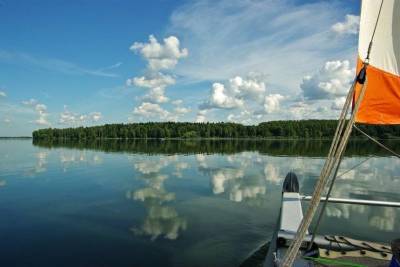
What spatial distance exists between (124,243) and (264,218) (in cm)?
473

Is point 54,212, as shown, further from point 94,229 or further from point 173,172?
point 173,172

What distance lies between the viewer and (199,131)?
467 feet

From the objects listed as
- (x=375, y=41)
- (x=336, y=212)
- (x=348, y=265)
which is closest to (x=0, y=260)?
(x=348, y=265)

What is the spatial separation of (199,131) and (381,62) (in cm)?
13772

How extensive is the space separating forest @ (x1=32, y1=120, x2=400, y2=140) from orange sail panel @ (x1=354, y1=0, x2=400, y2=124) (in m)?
124

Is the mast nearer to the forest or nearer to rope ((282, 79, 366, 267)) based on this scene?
rope ((282, 79, 366, 267))

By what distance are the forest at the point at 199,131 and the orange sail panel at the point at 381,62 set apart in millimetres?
124071

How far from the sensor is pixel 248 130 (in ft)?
461

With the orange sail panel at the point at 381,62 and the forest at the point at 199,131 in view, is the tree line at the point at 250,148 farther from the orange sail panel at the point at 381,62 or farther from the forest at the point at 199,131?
the forest at the point at 199,131

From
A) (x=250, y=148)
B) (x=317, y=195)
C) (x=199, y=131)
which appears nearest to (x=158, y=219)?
(x=317, y=195)

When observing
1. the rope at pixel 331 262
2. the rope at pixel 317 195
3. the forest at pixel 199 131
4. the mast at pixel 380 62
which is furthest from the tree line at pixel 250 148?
the forest at pixel 199 131

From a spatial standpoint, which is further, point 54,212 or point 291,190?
point 54,212

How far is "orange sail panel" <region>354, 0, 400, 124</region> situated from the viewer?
4426 millimetres

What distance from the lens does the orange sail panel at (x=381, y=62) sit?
4426mm
